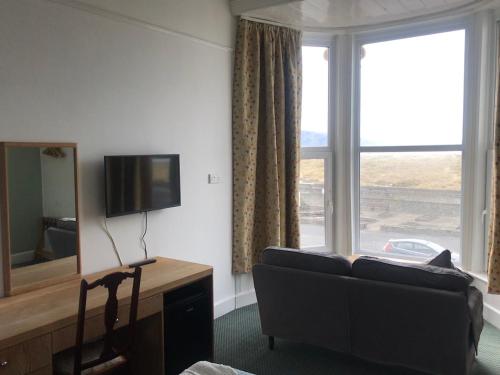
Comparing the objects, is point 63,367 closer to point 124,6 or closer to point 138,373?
point 138,373

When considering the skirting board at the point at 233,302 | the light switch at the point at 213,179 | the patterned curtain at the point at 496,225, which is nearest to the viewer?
the patterned curtain at the point at 496,225

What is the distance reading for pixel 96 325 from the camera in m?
2.27

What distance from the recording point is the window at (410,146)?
426 cm

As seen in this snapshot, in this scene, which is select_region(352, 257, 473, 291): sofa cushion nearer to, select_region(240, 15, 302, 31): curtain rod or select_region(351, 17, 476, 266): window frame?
select_region(351, 17, 476, 266): window frame

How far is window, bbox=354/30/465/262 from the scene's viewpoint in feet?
14.0

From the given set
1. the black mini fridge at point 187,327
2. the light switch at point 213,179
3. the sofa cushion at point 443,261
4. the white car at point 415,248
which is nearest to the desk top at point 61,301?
the black mini fridge at point 187,327

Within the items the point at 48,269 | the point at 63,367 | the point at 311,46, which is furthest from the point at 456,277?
the point at 311,46

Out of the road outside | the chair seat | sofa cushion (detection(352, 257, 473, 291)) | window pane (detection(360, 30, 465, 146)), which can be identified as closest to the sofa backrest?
sofa cushion (detection(352, 257, 473, 291))

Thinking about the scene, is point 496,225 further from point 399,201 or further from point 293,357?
point 293,357

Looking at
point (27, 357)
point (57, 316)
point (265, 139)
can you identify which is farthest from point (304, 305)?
point (265, 139)

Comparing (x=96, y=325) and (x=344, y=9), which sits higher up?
(x=344, y=9)

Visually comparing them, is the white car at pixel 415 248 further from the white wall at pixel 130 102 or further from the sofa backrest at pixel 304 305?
the sofa backrest at pixel 304 305

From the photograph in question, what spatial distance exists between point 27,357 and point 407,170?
3.77 m

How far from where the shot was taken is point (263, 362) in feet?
10.4
